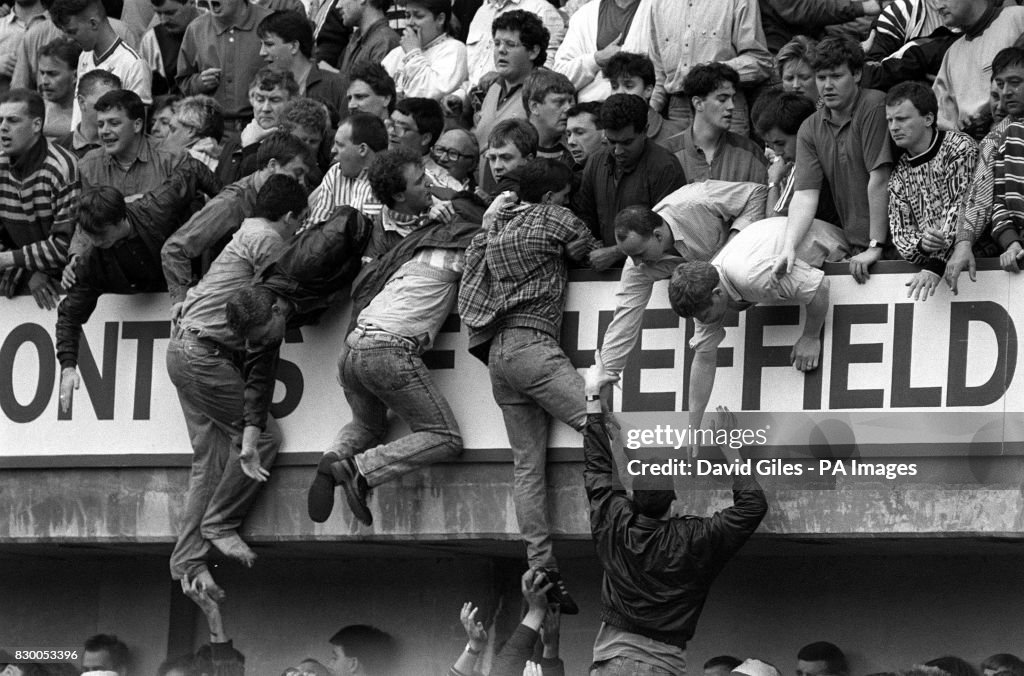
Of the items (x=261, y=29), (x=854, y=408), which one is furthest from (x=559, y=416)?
(x=261, y=29)

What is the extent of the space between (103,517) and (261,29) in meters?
3.11

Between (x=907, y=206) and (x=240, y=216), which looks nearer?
(x=907, y=206)

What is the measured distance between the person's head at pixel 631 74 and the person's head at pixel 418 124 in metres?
0.99

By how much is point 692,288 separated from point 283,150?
2675 mm

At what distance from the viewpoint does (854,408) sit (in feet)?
32.2

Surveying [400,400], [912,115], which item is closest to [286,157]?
[400,400]

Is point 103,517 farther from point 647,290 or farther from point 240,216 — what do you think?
point 647,290

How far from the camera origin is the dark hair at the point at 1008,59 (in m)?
9.78

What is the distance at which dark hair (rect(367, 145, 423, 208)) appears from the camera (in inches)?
406

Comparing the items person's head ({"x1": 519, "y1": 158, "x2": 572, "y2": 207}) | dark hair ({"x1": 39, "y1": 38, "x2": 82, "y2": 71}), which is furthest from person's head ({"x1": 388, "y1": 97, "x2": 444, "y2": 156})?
dark hair ({"x1": 39, "y1": 38, "x2": 82, "y2": 71})

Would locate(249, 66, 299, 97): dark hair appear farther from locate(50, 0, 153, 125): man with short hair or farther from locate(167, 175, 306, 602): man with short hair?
locate(50, 0, 153, 125): man with short hair

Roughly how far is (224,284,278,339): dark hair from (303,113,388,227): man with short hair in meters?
0.54

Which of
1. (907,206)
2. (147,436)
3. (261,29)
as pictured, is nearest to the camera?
(907,206)

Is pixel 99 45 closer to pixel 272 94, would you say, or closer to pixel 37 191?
pixel 37 191
